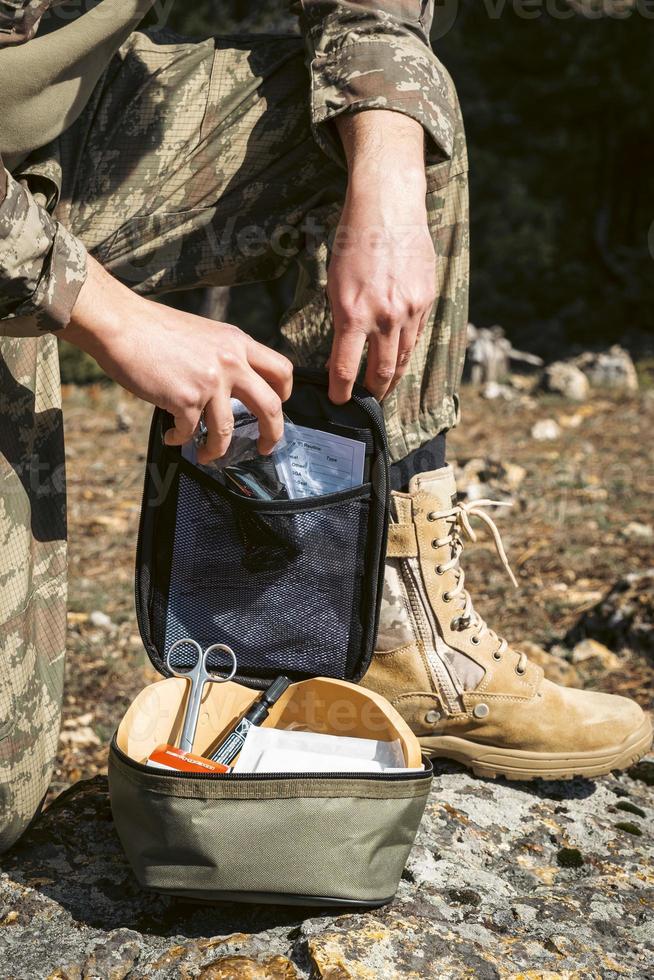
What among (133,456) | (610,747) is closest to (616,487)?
(133,456)

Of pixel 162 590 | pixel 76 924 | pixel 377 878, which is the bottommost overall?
pixel 76 924

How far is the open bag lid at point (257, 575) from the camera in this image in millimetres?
1814

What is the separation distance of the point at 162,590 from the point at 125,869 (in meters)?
0.48

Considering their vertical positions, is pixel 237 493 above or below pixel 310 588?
above

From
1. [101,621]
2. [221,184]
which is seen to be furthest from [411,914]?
[101,621]

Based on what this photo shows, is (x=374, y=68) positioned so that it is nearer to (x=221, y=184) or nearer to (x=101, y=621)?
(x=221, y=184)

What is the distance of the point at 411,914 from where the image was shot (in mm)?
1618

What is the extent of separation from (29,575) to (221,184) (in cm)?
85

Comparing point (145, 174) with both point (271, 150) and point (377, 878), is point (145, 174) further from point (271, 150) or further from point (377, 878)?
point (377, 878)

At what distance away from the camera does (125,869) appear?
1.74 meters

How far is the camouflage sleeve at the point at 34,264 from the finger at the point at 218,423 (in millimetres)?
249

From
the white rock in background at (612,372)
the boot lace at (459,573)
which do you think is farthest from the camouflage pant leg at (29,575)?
the white rock in background at (612,372)

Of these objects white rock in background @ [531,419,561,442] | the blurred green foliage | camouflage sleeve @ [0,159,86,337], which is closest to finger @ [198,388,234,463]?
camouflage sleeve @ [0,159,86,337]

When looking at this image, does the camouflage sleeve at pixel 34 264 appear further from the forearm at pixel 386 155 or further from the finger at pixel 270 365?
the forearm at pixel 386 155
